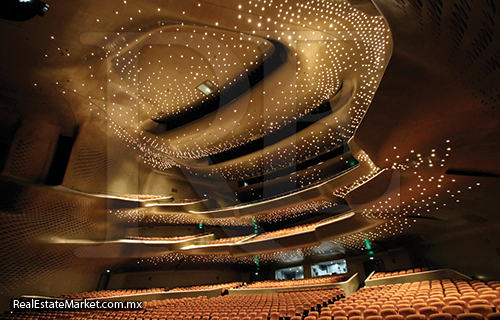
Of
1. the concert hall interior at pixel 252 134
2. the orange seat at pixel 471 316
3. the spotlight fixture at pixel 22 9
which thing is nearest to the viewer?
the orange seat at pixel 471 316

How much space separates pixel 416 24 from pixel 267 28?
5492 mm

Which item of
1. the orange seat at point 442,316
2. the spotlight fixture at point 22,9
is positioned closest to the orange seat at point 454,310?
the orange seat at point 442,316

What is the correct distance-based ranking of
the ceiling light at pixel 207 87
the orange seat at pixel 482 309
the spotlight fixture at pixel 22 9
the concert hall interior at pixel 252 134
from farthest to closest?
the ceiling light at pixel 207 87
the spotlight fixture at pixel 22 9
the concert hall interior at pixel 252 134
the orange seat at pixel 482 309

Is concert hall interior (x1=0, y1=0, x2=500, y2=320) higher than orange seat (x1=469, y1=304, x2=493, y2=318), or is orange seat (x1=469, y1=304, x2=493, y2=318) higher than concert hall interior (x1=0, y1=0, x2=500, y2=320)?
concert hall interior (x1=0, y1=0, x2=500, y2=320)

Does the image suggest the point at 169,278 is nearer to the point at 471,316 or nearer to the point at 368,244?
the point at 368,244

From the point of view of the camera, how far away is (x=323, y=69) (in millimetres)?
9508

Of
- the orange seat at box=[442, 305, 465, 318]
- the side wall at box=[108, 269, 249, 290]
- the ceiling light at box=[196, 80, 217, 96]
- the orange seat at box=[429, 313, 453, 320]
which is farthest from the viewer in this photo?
the side wall at box=[108, 269, 249, 290]

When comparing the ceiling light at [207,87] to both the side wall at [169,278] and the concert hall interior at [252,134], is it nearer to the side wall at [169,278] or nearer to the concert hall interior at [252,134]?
the concert hall interior at [252,134]

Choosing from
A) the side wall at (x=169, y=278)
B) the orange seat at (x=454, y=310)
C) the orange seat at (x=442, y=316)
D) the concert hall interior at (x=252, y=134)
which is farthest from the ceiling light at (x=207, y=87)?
the side wall at (x=169, y=278)

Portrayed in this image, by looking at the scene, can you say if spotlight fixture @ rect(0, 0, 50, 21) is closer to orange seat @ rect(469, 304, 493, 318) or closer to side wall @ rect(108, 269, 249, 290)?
orange seat @ rect(469, 304, 493, 318)

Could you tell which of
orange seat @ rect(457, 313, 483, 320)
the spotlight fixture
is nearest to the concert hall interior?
the spotlight fixture

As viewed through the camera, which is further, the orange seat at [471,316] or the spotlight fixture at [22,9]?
the spotlight fixture at [22,9]

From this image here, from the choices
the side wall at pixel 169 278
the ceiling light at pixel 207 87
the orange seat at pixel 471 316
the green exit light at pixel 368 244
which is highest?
the ceiling light at pixel 207 87

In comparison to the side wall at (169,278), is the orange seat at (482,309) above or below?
above
